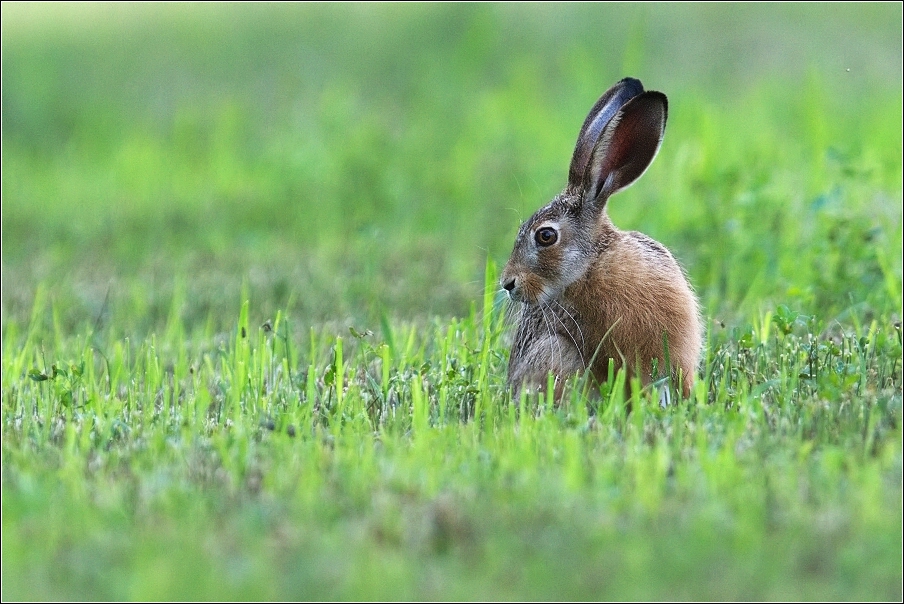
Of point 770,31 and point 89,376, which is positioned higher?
point 770,31

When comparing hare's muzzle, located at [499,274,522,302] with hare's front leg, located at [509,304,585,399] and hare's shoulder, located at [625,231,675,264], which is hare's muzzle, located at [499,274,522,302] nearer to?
hare's front leg, located at [509,304,585,399]

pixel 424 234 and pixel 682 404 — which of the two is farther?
pixel 424 234

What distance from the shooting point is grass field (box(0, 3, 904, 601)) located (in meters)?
3.69

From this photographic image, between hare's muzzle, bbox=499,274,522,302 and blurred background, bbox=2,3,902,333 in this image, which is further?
blurred background, bbox=2,3,902,333

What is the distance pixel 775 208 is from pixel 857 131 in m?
3.30

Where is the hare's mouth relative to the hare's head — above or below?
below

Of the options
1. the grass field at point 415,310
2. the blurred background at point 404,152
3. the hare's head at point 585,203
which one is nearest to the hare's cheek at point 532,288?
the hare's head at point 585,203

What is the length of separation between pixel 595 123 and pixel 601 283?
77 centimetres

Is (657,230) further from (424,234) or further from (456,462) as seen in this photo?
(456,462)

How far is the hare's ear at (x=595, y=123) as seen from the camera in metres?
5.81

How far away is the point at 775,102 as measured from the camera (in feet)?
40.3

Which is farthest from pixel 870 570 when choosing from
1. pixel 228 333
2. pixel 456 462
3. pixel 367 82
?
pixel 367 82

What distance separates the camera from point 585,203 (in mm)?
5785

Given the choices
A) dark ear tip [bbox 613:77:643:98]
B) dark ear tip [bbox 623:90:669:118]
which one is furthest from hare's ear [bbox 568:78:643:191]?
dark ear tip [bbox 623:90:669:118]
